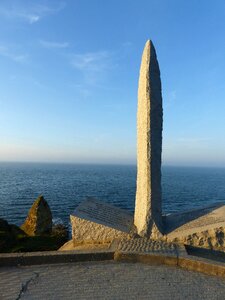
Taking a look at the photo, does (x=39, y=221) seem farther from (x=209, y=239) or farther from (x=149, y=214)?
(x=209, y=239)

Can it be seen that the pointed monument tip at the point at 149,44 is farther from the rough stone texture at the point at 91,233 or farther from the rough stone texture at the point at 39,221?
the rough stone texture at the point at 39,221

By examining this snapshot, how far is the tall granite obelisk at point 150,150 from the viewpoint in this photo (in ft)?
36.2

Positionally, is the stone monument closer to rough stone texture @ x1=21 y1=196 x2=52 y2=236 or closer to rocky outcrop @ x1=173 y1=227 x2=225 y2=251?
rocky outcrop @ x1=173 y1=227 x2=225 y2=251

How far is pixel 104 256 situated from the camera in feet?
27.5

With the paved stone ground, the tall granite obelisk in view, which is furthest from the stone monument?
the paved stone ground

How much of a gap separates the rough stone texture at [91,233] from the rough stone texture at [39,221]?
43.3ft

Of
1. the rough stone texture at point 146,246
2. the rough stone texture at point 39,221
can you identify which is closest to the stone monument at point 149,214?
the rough stone texture at point 146,246

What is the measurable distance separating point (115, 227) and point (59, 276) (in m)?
→ 3.45

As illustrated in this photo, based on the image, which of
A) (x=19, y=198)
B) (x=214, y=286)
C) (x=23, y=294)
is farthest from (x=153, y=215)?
(x=19, y=198)

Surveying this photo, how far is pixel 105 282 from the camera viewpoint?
22.7 feet

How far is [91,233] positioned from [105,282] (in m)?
3.51

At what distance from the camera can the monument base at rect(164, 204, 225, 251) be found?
387 inches

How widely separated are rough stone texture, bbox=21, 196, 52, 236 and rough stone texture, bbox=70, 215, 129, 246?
13197 mm

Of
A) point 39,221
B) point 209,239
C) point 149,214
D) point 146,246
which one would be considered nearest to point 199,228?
point 209,239
